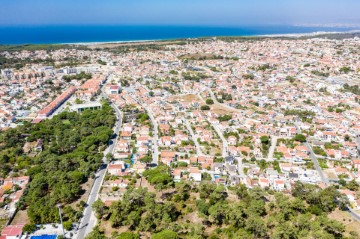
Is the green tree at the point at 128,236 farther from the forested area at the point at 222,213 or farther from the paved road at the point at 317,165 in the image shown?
the paved road at the point at 317,165

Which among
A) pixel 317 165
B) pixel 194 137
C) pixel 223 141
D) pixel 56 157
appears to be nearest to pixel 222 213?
pixel 317 165

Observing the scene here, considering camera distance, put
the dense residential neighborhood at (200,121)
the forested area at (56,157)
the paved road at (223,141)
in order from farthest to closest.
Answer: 1. the paved road at (223,141)
2. the dense residential neighborhood at (200,121)
3. the forested area at (56,157)

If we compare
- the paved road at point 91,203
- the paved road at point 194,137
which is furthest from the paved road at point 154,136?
→ the paved road at point 91,203

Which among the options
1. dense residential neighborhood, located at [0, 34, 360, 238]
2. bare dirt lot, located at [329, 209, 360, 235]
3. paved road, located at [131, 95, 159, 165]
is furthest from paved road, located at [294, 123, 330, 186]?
paved road, located at [131, 95, 159, 165]

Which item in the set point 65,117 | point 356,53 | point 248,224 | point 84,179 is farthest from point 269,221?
point 356,53

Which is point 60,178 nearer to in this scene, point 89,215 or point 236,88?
point 89,215

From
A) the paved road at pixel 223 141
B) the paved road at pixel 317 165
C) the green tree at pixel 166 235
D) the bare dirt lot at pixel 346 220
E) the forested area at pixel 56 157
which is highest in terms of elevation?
the forested area at pixel 56 157

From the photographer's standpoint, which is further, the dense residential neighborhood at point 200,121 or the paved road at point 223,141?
the paved road at point 223,141

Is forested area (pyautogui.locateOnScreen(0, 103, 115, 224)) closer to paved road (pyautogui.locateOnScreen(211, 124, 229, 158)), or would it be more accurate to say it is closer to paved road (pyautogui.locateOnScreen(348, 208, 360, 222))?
paved road (pyautogui.locateOnScreen(211, 124, 229, 158))

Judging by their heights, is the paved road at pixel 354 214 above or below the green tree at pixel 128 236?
below
